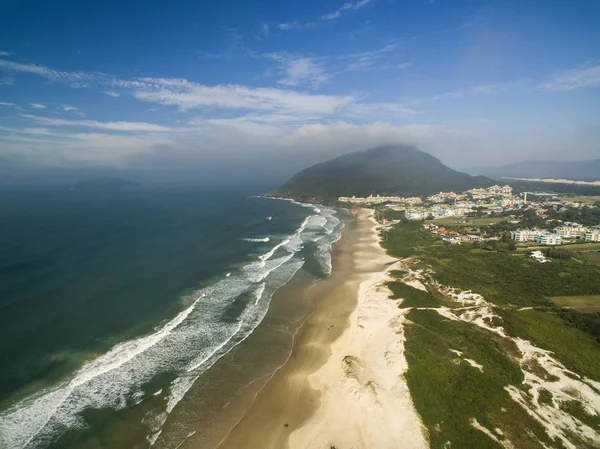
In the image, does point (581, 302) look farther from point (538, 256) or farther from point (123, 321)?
point (123, 321)

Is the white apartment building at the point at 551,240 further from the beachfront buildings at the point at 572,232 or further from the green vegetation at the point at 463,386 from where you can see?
the green vegetation at the point at 463,386

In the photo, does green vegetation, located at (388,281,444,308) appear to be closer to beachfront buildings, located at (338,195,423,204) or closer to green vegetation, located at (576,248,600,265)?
green vegetation, located at (576,248,600,265)

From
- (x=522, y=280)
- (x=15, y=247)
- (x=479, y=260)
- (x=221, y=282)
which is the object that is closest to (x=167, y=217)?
(x=15, y=247)

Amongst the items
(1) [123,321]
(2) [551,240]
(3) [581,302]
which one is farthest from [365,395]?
(2) [551,240]

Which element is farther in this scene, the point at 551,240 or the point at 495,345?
the point at 551,240

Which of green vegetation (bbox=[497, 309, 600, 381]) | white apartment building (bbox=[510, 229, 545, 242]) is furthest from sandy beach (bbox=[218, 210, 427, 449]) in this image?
white apartment building (bbox=[510, 229, 545, 242])

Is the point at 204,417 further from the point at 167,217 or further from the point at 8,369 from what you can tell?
the point at 167,217
